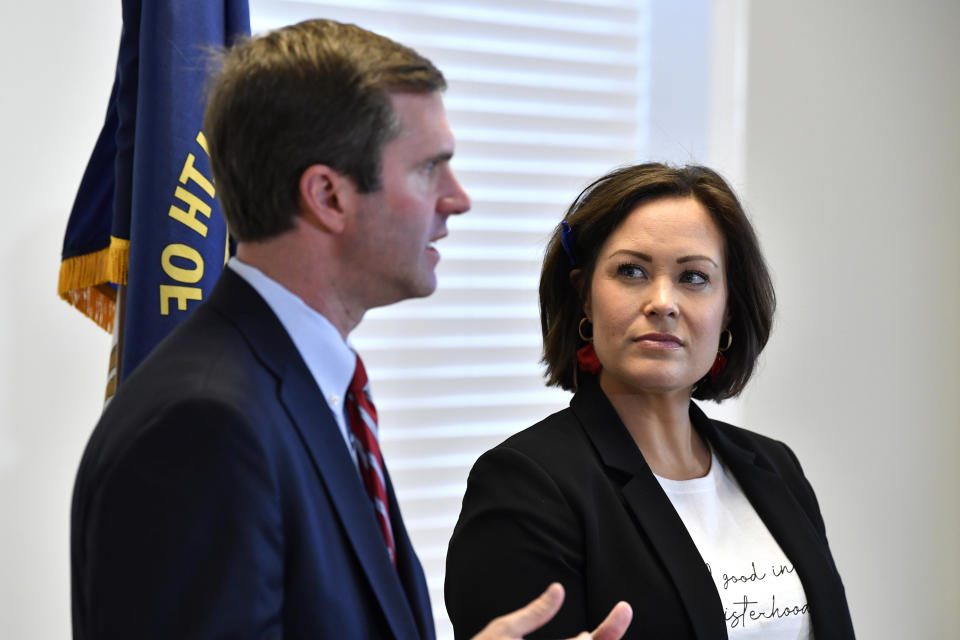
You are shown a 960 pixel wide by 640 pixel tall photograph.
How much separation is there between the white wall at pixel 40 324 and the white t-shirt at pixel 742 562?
1314 mm

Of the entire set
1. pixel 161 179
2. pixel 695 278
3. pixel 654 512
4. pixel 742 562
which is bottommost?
pixel 742 562

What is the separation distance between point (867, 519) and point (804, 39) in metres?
1.46

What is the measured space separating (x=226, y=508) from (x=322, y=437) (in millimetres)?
169

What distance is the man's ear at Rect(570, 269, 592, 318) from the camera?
202 cm

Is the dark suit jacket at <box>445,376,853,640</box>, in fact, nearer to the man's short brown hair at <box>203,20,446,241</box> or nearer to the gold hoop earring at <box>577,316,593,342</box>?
the gold hoop earring at <box>577,316,593,342</box>

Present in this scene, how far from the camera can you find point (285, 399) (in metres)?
1.06

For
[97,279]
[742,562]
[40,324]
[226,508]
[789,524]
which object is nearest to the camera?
[226,508]

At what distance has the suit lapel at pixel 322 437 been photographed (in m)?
1.07

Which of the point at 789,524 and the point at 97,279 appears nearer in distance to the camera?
the point at 789,524

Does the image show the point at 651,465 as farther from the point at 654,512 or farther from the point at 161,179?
the point at 161,179

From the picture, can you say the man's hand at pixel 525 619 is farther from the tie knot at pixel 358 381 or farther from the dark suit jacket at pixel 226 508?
the tie knot at pixel 358 381

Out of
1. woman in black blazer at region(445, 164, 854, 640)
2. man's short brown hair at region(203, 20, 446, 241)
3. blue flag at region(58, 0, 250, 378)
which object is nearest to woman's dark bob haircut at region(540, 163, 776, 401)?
woman in black blazer at region(445, 164, 854, 640)

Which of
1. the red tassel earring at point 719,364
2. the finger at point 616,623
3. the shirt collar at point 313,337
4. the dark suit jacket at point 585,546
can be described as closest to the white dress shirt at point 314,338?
the shirt collar at point 313,337

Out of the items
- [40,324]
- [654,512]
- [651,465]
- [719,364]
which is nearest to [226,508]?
[654,512]
